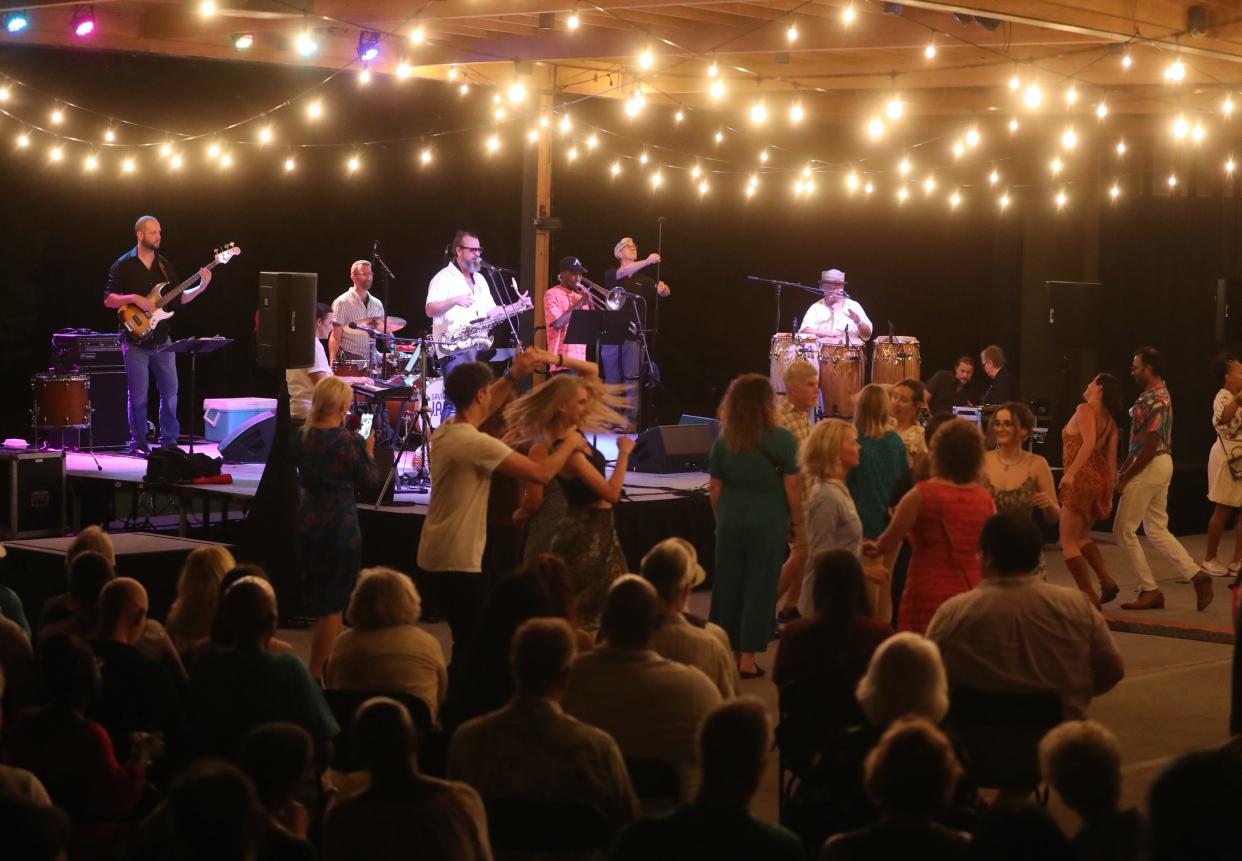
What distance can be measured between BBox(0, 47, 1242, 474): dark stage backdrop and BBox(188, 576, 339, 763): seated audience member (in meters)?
8.75

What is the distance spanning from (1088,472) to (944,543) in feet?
12.3

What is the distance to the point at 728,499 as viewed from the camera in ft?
24.1

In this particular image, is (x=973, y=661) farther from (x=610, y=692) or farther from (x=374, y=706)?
(x=374, y=706)

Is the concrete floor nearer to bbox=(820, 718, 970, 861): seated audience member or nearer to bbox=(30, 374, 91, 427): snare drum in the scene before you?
bbox=(820, 718, 970, 861): seated audience member

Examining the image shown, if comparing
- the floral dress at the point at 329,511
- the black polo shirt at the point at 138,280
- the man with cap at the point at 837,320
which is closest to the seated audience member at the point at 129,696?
the floral dress at the point at 329,511

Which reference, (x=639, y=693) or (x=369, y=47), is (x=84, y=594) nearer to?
(x=639, y=693)

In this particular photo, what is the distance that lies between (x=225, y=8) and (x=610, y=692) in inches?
307

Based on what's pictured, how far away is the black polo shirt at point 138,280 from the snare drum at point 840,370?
648 centimetres

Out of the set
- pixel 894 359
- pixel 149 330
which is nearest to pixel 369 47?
pixel 149 330

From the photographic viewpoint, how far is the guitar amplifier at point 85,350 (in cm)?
1292

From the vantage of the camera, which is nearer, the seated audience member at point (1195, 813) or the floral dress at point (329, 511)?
the seated audience member at point (1195, 813)

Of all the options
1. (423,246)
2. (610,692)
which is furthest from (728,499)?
(423,246)

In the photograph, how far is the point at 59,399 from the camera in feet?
40.1

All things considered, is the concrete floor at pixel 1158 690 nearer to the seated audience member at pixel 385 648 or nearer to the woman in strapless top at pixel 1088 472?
the woman in strapless top at pixel 1088 472
